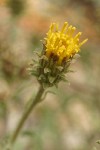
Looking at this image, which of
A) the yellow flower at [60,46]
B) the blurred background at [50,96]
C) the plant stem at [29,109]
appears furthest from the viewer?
the blurred background at [50,96]

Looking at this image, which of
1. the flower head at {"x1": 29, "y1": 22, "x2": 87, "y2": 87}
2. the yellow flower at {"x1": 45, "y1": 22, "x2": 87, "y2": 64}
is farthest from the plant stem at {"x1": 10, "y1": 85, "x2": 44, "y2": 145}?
the yellow flower at {"x1": 45, "y1": 22, "x2": 87, "y2": 64}

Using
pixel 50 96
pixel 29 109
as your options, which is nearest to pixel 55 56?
pixel 29 109

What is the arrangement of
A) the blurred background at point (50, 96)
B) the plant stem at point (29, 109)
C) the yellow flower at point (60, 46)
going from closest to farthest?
the yellow flower at point (60, 46), the plant stem at point (29, 109), the blurred background at point (50, 96)

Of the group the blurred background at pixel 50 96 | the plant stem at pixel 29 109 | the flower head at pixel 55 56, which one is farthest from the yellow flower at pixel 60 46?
the blurred background at pixel 50 96

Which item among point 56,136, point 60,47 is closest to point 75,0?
point 56,136

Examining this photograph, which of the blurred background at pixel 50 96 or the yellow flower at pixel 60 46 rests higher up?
the blurred background at pixel 50 96

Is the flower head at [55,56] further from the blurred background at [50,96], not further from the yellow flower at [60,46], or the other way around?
the blurred background at [50,96]

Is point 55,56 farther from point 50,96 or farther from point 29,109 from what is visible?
point 50,96

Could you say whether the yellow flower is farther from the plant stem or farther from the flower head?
the plant stem
